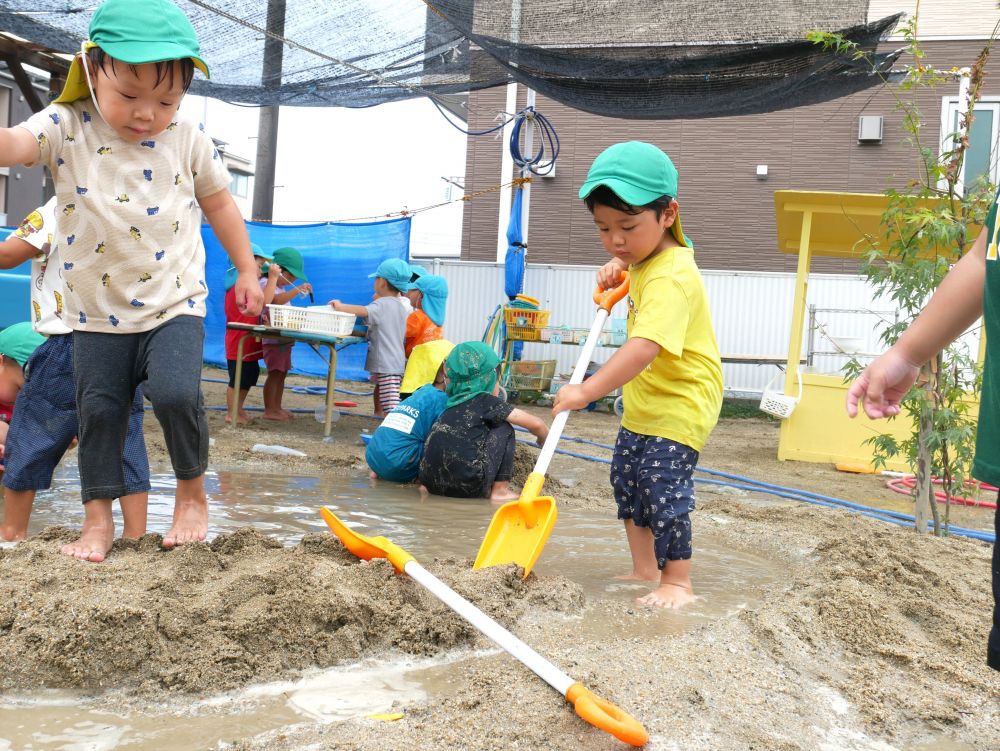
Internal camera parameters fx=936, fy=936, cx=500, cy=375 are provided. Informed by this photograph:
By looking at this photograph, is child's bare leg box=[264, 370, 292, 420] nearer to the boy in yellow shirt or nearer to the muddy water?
the muddy water

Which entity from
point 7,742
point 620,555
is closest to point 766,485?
point 620,555

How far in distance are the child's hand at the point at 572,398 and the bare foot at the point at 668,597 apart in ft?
2.02

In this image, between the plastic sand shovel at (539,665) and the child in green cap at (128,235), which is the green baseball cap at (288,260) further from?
the plastic sand shovel at (539,665)

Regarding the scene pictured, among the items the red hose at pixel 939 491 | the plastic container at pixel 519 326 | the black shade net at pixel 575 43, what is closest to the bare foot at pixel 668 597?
the red hose at pixel 939 491

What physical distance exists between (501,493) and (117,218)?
270cm

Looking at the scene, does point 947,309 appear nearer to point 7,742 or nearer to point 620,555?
point 7,742

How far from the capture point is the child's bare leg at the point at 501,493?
4.79 m

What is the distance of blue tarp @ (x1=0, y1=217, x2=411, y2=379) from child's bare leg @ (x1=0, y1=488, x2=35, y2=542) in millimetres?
6604

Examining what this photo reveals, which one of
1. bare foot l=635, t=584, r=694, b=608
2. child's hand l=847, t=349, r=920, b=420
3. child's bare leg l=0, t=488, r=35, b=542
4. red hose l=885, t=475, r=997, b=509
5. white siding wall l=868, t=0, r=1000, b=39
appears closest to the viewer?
child's hand l=847, t=349, r=920, b=420

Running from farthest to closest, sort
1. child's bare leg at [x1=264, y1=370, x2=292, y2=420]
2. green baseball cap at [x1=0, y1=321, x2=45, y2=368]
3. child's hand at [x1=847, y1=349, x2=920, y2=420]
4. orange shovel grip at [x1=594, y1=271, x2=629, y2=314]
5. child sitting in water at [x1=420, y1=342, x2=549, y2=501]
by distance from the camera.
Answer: child's bare leg at [x1=264, y1=370, x2=292, y2=420], child sitting in water at [x1=420, y1=342, x2=549, y2=501], green baseball cap at [x1=0, y1=321, x2=45, y2=368], orange shovel grip at [x1=594, y1=271, x2=629, y2=314], child's hand at [x1=847, y1=349, x2=920, y2=420]

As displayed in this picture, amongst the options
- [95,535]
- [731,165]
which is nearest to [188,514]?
[95,535]

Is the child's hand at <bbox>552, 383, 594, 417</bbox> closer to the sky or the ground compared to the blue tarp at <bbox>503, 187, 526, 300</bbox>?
closer to the ground

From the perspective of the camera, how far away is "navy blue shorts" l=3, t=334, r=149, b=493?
3.03 m

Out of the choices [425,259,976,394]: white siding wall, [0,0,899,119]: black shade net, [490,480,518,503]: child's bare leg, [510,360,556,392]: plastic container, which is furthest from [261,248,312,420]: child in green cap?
[425,259,976,394]: white siding wall
